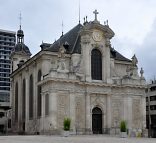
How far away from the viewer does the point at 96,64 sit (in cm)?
6334

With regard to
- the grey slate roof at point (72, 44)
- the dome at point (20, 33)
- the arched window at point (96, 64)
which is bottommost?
the arched window at point (96, 64)

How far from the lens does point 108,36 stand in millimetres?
63469

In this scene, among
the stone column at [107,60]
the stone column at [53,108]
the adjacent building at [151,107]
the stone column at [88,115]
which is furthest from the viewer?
the adjacent building at [151,107]

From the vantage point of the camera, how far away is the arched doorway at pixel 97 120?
6131cm

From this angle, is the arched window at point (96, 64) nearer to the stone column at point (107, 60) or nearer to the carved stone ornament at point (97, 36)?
the stone column at point (107, 60)

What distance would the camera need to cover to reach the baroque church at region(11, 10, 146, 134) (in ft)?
188

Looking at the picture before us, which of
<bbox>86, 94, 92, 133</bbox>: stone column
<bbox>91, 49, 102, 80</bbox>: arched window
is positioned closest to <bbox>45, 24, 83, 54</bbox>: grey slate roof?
<bbox>91, 49, 102, 80</bbox>: arched window

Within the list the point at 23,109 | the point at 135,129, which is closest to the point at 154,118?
the point at 135,129

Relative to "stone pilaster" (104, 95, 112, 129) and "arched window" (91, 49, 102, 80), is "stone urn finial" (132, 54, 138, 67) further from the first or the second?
"stone pilaster" (104, 95, 112, 129)

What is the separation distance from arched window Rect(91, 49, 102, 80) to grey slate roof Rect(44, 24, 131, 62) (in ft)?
8.31

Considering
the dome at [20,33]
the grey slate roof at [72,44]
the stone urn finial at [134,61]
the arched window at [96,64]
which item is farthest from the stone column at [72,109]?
the dome at [20,33]

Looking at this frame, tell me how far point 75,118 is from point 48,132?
4738 mm

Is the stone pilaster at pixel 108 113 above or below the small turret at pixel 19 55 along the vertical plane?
below

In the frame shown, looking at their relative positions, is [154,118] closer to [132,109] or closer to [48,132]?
[132,109]
